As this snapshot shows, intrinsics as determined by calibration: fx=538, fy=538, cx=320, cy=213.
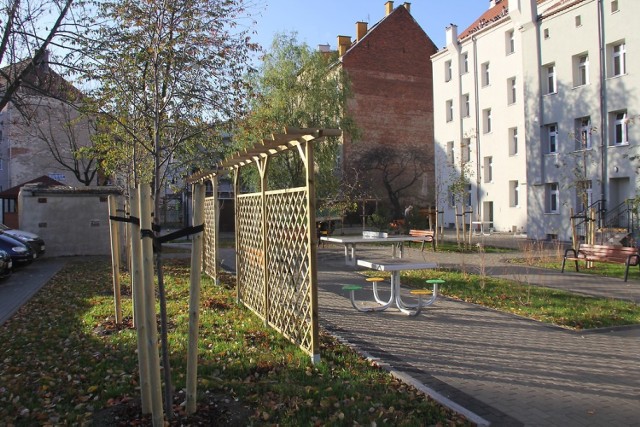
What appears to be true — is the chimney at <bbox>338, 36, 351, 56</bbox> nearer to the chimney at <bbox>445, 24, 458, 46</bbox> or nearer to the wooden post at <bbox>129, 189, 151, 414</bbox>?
the chimney at <bbox>445, 24, 458, 46</bbox>

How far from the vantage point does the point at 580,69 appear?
24.6m

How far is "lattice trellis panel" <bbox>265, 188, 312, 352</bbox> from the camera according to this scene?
5.91 meters

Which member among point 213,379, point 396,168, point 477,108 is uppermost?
point 477,108

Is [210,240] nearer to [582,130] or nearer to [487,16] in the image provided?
[582,130]

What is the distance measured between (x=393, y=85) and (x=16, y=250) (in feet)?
107

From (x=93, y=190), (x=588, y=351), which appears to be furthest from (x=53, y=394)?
(x=93, y=190)

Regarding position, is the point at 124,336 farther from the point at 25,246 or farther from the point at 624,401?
the point at 25,246

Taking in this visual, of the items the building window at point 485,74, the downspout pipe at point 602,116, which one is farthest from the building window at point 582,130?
the building window at point 485,74

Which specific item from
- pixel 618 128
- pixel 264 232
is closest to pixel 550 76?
pixel 618 128

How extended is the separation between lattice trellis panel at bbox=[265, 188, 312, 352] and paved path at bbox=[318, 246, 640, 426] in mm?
846

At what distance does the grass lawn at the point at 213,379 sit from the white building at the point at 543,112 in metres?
13.9

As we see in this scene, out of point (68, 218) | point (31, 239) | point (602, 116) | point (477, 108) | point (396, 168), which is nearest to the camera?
point (31, 239)

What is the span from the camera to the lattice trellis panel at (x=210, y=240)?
12232 millimetres

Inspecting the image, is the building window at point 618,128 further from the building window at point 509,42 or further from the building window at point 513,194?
the building window at point 509,42
